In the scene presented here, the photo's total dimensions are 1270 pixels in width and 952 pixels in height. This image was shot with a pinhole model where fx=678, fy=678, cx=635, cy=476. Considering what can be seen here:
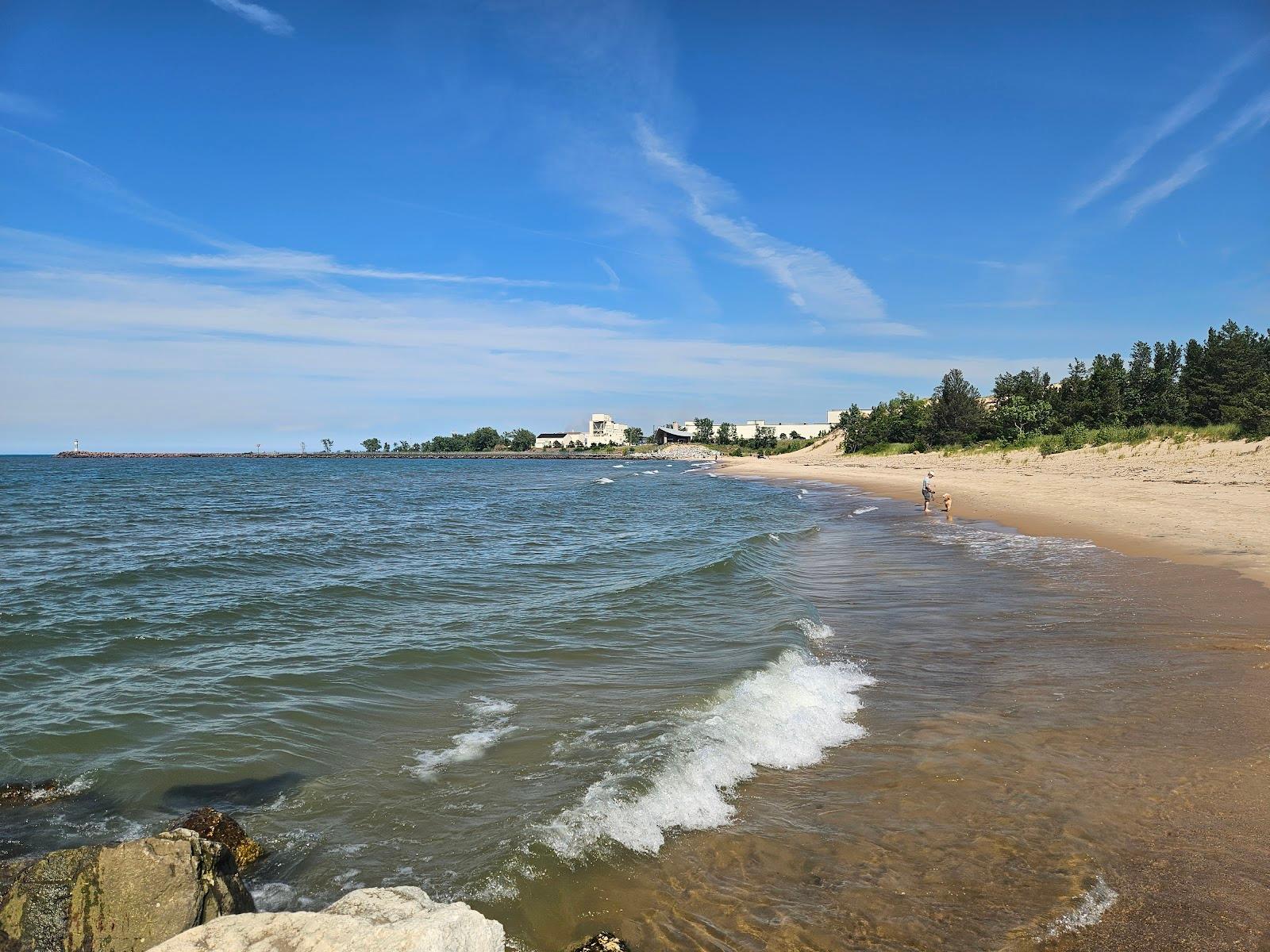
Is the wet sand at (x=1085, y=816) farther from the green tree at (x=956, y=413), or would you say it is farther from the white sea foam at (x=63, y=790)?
the green tree at (x=956, y=413)

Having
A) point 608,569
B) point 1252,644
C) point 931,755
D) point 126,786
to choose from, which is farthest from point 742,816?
point 608,569

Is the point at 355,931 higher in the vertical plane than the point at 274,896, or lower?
higher

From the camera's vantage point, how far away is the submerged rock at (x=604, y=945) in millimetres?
3748

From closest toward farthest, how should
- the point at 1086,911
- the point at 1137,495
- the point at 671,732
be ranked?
the point at 1086,911, the point at 671,732, the point at 1137,495

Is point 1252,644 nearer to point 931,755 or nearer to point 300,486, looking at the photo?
point 931,755

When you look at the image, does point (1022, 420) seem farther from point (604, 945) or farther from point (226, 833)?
point (226, 833)

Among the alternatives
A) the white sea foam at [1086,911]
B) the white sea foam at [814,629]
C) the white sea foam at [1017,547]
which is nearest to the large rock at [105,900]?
the white sea foam at [1086,911]

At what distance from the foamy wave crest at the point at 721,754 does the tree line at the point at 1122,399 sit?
39.6 meters

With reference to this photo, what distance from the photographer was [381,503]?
39812 mm

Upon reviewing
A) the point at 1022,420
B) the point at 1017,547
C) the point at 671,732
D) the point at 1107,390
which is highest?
the point at 1107,390

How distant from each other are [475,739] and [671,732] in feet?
6.89

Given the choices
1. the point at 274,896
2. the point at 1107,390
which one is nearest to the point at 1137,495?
the point at 274,896

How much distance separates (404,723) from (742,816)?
13.8 feet

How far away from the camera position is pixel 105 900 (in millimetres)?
3545
